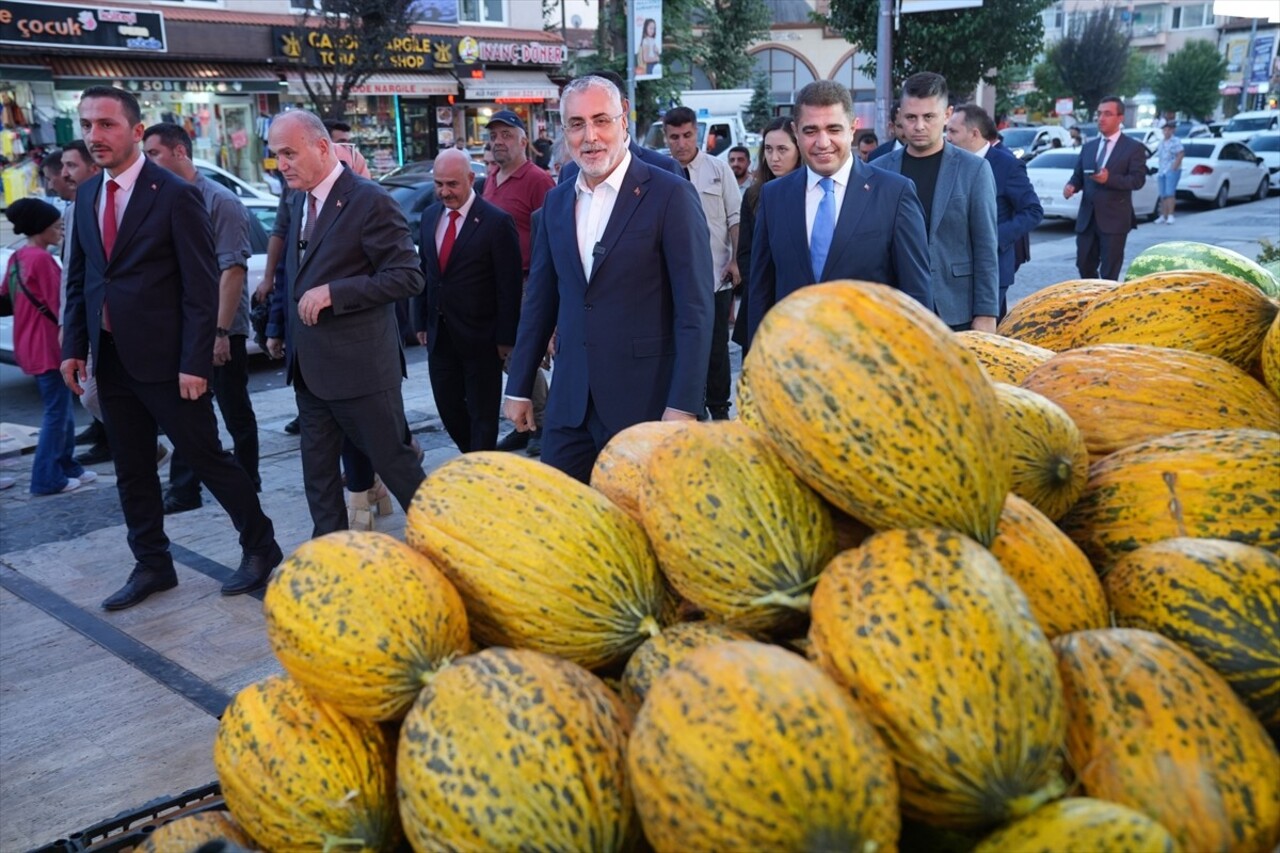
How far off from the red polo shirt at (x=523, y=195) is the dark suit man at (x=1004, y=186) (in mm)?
3101

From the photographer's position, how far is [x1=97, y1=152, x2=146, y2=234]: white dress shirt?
16.3 ft

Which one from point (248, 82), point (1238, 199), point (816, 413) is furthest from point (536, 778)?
point (1238, 199)

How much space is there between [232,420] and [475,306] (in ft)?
5.95

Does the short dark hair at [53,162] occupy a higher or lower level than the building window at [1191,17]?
lower

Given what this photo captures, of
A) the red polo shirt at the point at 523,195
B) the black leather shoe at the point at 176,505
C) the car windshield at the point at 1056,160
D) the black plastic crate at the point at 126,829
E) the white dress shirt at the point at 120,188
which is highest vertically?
the white dress shirt at the point at 120,188

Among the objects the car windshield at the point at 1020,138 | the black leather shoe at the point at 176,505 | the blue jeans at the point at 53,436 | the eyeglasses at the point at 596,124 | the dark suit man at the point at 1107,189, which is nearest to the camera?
the eyeglasses at the point at 596,124

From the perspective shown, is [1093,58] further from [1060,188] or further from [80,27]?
[80,27]

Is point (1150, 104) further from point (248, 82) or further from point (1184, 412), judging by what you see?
point (1184, 412)

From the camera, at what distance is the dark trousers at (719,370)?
8.09 metres

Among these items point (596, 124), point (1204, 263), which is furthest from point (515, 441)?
point (1204, 263)

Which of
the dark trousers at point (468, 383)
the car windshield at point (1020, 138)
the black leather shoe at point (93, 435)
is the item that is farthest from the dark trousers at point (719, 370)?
the car windshield at point (1020, 138)

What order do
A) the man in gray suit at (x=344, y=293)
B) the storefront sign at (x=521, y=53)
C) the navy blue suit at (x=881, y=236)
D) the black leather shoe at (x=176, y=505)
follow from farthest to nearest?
the storefront sign at (x=521, y=53)
the black leather shoe at (x=176, y=505)
the man in gray suit at (x=344, y=293)
the navy blue suit at (x=881, y=236)

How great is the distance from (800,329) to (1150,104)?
253ft

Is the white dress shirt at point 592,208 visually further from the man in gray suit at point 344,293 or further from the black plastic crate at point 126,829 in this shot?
the black plastic crate at point 126,829
